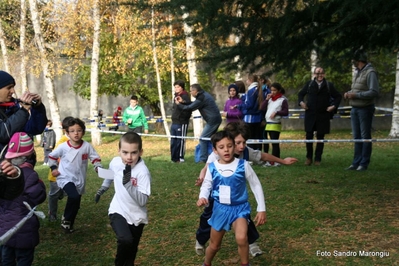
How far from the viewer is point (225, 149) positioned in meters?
5.11

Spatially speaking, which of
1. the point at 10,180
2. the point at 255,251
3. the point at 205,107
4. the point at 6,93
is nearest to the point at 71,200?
the point at 6,93

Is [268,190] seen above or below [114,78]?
below

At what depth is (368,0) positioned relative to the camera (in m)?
5.85

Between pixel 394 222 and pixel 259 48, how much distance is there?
2.87 m

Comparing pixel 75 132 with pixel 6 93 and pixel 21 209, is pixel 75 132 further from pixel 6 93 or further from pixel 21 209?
pixel 21 209

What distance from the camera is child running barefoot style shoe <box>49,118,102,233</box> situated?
22.5ft

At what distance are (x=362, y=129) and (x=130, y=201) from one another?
6.58 metres

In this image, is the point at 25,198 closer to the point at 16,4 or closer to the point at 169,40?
the point at 169,40

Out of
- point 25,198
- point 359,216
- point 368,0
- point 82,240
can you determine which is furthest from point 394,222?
point 25,198

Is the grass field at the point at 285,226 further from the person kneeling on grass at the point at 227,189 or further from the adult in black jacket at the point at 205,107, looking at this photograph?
the adult in black jacket at the point at 205,107

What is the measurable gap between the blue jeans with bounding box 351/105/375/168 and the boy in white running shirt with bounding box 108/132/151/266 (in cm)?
640

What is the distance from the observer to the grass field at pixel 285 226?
18.9 feet

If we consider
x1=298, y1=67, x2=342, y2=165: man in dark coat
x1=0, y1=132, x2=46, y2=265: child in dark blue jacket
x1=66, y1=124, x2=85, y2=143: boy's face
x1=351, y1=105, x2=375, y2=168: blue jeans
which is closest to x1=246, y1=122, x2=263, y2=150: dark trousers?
x1=298, y1=67, x2=342, y2=165: man in dark coat

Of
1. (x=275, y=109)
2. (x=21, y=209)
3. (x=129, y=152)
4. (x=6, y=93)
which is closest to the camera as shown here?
(x=21, y=209)
